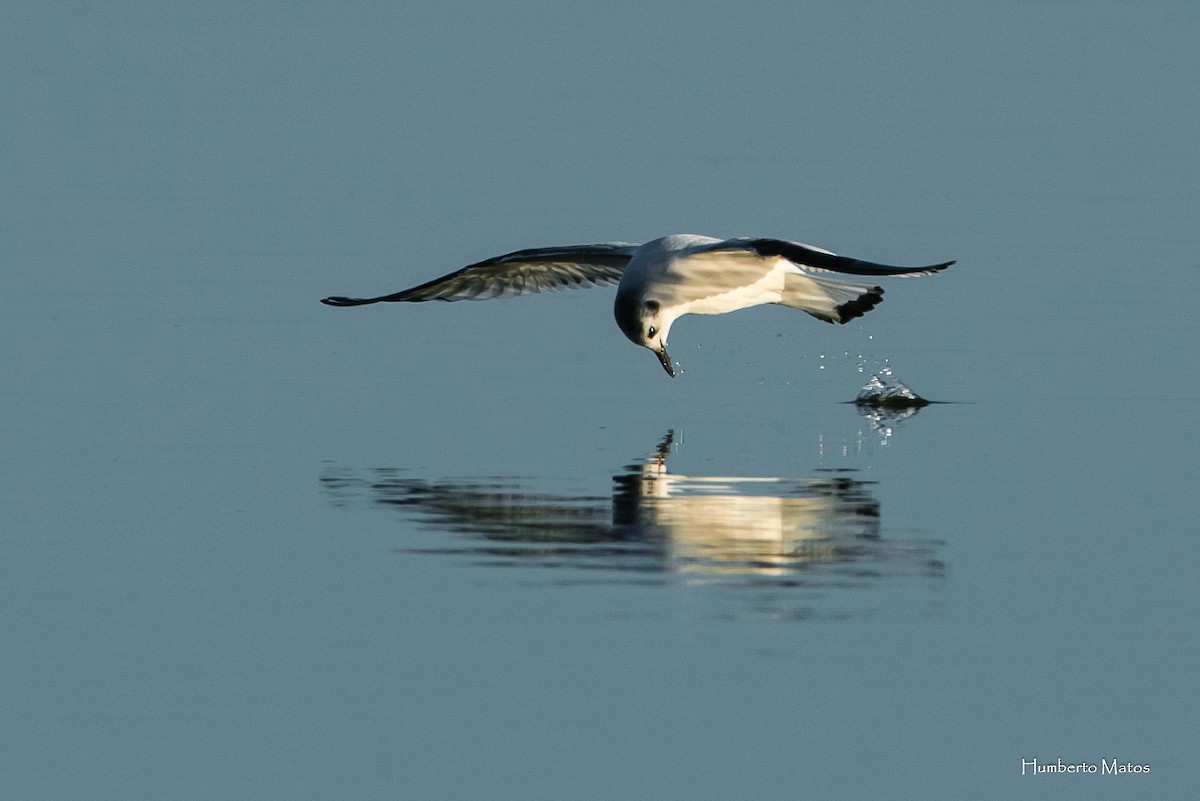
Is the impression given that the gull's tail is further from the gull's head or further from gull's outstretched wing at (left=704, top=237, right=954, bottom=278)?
gull's outstretched wing at (left=704, top=237, right=954, bottom=278)

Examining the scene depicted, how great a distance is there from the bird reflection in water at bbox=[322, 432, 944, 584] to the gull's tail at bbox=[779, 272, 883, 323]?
3.20m

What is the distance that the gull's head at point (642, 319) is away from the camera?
15.4 meters

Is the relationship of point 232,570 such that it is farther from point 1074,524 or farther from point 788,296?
point 788,296

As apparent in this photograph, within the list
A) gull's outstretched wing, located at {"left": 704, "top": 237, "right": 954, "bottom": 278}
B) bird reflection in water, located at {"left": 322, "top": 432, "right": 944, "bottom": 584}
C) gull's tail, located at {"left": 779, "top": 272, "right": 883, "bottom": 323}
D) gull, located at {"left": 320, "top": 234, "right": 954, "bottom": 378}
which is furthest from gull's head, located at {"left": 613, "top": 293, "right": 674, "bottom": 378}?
bird reflection in water, located at {"left": 322, "top": 432, "right": 944, "bottom": 584}

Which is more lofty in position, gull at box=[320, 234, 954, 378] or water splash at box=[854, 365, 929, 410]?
gull at box=[320, 234, 954, 378]

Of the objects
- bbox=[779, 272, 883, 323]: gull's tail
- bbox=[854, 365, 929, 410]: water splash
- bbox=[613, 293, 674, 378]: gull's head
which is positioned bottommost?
bbox=[854, 365, 929, 410]: water splash

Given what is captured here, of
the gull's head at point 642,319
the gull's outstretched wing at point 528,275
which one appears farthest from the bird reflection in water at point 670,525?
the gull's outstretched wing at point 528,275

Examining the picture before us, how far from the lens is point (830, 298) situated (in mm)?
16438

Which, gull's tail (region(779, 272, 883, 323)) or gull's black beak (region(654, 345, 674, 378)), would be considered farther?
gull's tail (region(779, 272, 883, 323))

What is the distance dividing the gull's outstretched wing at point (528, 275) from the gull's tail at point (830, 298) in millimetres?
1508

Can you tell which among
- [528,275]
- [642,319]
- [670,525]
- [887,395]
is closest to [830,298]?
[887,395]

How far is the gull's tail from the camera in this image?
16328mm

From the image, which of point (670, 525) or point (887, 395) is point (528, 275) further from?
point (670, 525)

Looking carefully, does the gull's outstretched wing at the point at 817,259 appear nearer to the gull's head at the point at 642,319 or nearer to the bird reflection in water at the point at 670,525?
the gull's head at the point at 642,319
